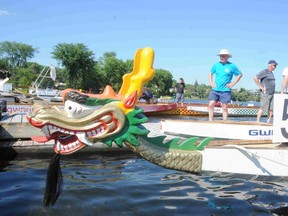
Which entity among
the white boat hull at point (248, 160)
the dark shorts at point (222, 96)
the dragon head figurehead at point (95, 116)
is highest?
the dark shorts at point (222, 96)

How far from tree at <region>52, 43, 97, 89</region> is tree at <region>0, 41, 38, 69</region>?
115ft

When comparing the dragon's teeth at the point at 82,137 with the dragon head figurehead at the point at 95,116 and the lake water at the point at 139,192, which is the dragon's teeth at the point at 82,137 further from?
the lake water at the point at 139,192

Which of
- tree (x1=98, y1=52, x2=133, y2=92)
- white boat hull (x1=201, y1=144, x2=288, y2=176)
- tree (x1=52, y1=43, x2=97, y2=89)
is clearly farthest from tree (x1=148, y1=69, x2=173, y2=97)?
white boat hull (x1=201, y1=144, x2=288, y2=176)

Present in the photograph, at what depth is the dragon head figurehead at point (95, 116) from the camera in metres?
3.60

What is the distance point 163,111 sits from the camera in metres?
20.4

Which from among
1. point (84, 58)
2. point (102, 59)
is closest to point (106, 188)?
point (84, 58)

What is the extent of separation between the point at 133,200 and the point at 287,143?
2488 millimetres

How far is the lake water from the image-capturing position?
171 inches

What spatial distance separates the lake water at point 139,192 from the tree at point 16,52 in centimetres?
8798

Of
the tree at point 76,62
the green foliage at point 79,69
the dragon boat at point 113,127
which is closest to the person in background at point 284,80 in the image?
the dragon boat at point 113,127

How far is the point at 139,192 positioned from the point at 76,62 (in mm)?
55638

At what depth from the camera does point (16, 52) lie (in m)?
89.2

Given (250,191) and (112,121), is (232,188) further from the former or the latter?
(112,121)

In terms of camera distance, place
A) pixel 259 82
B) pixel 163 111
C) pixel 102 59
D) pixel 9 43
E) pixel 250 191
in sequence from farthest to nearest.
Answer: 1. pixel 9 43
2. pixel 102 59
3. pixel 163 111
4. pixel 259 82
5. pixel 250 191
